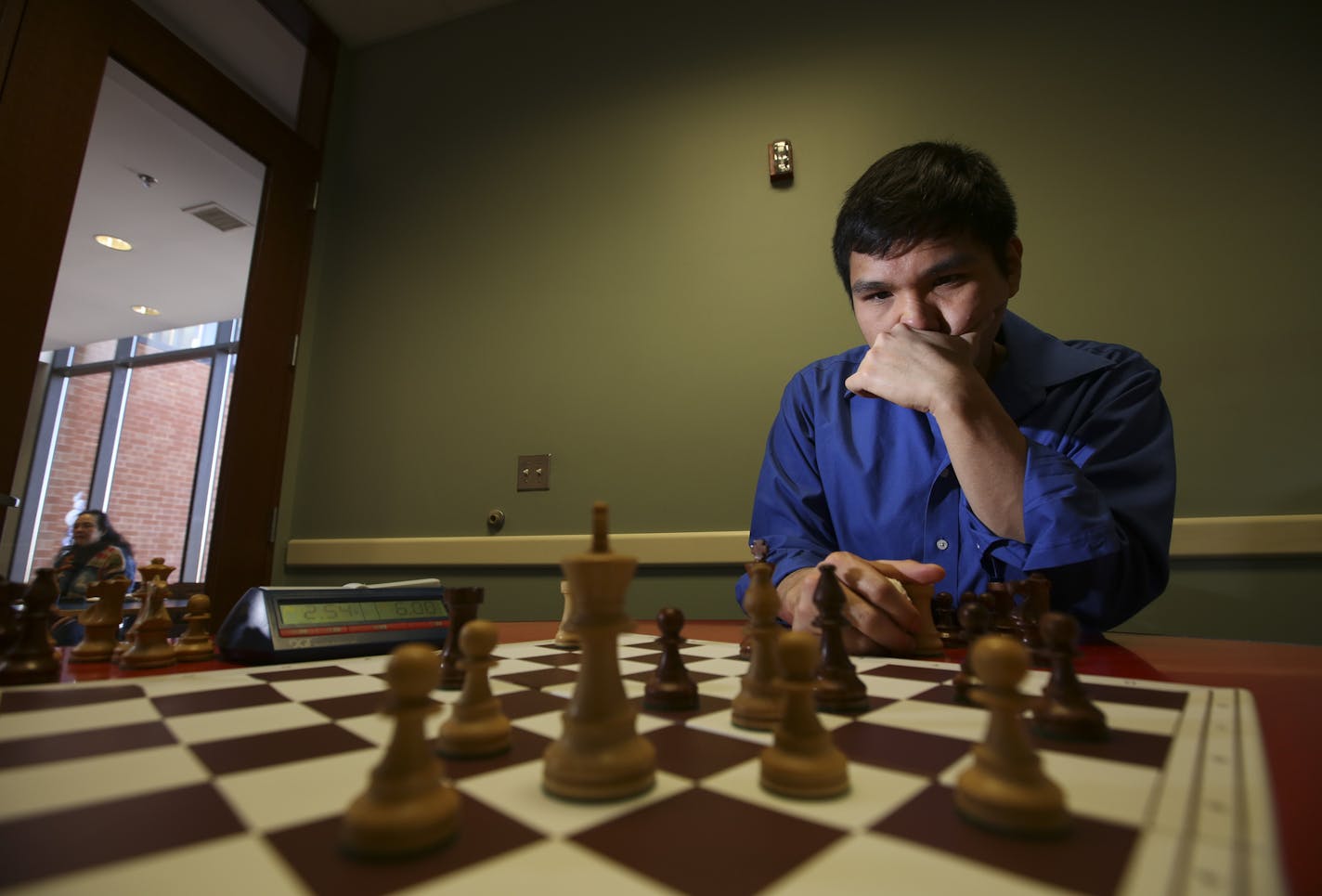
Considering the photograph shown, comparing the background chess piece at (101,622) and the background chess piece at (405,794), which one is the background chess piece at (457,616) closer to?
the background chess piece at (405,794)

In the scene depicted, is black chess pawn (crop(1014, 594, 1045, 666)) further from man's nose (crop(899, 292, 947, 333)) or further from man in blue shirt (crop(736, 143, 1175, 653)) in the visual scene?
man's nose (crop(899, 292, 947, 333))

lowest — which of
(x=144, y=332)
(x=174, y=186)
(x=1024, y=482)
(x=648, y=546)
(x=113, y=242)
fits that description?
(x=648, y=546)

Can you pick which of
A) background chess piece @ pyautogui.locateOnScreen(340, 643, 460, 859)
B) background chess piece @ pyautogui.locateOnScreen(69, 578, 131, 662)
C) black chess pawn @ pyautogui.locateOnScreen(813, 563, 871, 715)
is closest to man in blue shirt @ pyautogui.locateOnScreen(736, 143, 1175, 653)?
black chess pawn @ pyautogui.locateOnScreen(813, 563, 871, 715)

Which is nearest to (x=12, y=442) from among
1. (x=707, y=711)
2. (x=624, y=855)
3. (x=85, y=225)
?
(x=85, y=225)

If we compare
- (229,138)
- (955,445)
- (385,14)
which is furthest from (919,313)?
(385,14)

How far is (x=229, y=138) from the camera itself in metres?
2.46

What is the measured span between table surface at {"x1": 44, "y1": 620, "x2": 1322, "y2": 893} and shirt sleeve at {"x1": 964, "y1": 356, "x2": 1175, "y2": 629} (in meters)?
0.10

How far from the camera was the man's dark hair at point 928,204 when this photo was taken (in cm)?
130

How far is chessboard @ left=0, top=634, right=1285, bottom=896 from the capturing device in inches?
11.4

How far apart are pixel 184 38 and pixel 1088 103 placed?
128 inches

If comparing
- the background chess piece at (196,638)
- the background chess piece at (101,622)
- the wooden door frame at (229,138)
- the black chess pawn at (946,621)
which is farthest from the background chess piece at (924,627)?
the wooden door frame at (229,138)

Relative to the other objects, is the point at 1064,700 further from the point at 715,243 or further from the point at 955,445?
the point at 715,243

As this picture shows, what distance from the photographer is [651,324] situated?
238cm

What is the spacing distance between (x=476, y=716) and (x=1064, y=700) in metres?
0.48
